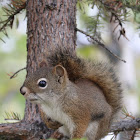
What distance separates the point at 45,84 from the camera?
6.06ft

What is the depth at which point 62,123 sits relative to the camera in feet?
6.47

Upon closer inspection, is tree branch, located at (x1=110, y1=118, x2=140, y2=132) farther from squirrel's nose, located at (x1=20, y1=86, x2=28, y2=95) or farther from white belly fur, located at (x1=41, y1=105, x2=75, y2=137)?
squirrel's nose, located at (x1=20, y1=86, x2=28, y2=95)

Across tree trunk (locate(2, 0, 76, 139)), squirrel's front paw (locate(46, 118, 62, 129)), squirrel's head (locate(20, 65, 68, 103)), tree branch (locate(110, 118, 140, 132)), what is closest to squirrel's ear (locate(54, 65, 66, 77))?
squirrel's head (locate(20, 65, 68, 103))

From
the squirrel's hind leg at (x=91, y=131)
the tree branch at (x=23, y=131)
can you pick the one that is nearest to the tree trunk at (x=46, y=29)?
the tree branch at (x=23, y=131)

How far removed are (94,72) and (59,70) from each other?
372mm

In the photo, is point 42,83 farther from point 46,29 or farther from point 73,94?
point 46,29

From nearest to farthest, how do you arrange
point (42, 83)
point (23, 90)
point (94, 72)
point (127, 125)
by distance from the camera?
1. point (23, 90)
2. point (42, 83)
3. point (127, 125)
4. point (94, 72)

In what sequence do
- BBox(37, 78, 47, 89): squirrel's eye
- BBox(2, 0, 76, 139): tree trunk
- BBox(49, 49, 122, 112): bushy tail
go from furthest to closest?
BBox(2, 0, 76, 139): tree trunk → BBox(49, 49, 122, 112): bushy tail → BBox(37, 78, 47, 89): squirrel's eye

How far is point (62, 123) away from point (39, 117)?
0.23 meters

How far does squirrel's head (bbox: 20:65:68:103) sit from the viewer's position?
5.75 feet

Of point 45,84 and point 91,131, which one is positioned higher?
point 45,84

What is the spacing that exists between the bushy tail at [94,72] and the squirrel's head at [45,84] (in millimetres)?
106

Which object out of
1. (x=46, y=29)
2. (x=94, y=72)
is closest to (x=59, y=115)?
(x=94, y=72)

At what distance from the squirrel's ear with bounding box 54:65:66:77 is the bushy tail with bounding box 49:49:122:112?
103mm
